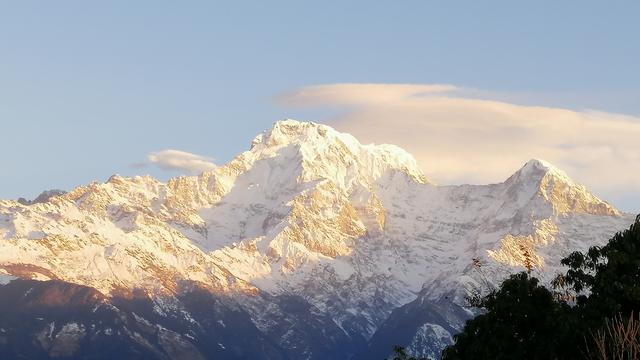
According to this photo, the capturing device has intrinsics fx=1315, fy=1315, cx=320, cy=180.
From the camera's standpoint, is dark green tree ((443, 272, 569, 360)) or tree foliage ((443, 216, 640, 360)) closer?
tree foliage ((443, 216, 640, 360))

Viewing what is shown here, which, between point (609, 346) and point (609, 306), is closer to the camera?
point (609, 346)

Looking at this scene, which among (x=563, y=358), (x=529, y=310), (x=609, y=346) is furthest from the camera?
(x=529, y=310)

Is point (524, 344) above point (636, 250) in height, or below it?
below

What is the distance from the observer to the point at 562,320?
447 feet

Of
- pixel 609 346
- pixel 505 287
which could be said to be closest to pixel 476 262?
pixel 609 346

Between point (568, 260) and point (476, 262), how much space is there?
24558 mm

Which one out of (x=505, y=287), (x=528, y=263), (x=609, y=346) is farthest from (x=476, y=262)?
(x=505, y=287)

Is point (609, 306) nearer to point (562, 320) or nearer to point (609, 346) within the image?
point (562, 320)

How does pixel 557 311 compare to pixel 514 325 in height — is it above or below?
above

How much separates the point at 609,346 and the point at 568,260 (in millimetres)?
23590

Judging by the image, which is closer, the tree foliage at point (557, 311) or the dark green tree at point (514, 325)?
the tree foliage at point (557, 311)

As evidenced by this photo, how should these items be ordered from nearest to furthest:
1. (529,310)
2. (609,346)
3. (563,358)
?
(609,346) → (563,358) → (529,310)

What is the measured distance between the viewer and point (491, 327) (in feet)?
461

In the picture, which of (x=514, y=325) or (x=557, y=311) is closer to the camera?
(x=557, y=311)
